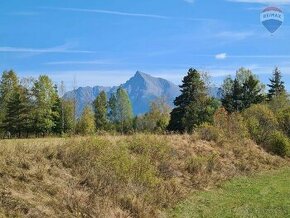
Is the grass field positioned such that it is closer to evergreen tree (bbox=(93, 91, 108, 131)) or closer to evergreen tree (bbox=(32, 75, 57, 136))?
evergreen tree (bbox=(32, 75, 57, 136))

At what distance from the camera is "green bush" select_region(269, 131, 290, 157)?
43969mm

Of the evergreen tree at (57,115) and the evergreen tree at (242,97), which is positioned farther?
the evergreen tree at (242,97)

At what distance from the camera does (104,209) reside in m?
16.8

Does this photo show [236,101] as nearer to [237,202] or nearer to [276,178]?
[276,178]

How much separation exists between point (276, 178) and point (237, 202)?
10.2 metres

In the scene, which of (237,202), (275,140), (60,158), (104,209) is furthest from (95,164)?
(275,140)

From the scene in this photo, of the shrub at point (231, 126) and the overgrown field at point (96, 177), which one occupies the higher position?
the shrub at point (231, 126)

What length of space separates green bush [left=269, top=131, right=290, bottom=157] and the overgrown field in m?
15.6

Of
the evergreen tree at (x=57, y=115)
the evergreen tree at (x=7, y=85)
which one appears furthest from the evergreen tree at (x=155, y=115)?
the evergreen tree at (x=7, y=85)

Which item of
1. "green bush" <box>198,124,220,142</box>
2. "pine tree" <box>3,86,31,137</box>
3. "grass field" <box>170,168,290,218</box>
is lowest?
"grass field" <box>170,168,290,218</box>

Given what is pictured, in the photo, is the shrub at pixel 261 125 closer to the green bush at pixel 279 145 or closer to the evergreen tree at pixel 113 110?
the green bush at pixel 279 145

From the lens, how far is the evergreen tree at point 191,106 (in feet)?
223

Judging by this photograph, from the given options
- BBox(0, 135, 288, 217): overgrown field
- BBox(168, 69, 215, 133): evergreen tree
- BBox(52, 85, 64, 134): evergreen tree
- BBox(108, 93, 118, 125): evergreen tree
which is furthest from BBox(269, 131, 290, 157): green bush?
BBox(108, 93, 118, 125): evergreen tree

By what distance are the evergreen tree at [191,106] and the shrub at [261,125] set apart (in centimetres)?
1770
